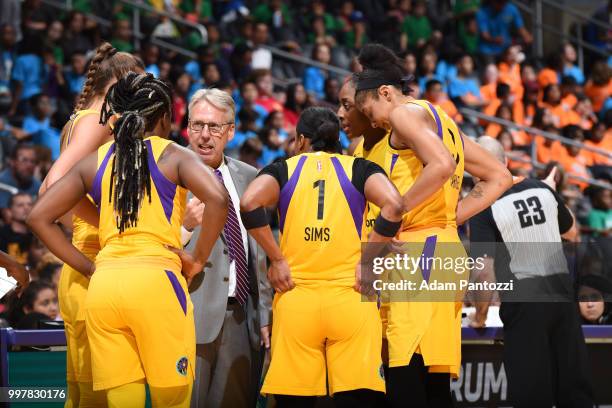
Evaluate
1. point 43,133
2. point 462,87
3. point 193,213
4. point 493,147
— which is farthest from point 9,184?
point 462,87

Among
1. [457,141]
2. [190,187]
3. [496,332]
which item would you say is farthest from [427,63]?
[190,187]

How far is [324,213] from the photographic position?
15.4ft

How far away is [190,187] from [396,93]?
1418 mm

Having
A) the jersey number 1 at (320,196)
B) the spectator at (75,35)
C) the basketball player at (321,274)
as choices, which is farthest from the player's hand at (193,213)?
the spectator at (75,35)

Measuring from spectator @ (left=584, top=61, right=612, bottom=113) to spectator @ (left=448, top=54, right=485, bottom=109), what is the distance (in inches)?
77.3

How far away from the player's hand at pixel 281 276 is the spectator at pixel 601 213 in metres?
7.74

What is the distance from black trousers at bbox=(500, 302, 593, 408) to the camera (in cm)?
575

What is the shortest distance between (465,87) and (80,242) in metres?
Result: 10.6

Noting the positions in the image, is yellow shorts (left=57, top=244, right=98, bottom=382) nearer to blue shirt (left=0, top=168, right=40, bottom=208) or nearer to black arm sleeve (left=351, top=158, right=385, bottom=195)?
black arm sleeve (left=351, top=158, right=385, bottom=195)

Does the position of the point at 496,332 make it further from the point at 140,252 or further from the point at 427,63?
the point at 427,63

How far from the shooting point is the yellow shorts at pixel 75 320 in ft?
15.0

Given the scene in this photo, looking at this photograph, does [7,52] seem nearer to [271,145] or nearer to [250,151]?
[271,145]

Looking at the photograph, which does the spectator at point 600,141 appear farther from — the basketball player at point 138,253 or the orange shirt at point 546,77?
the basketball player at point 138,253

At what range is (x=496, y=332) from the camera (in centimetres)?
636
